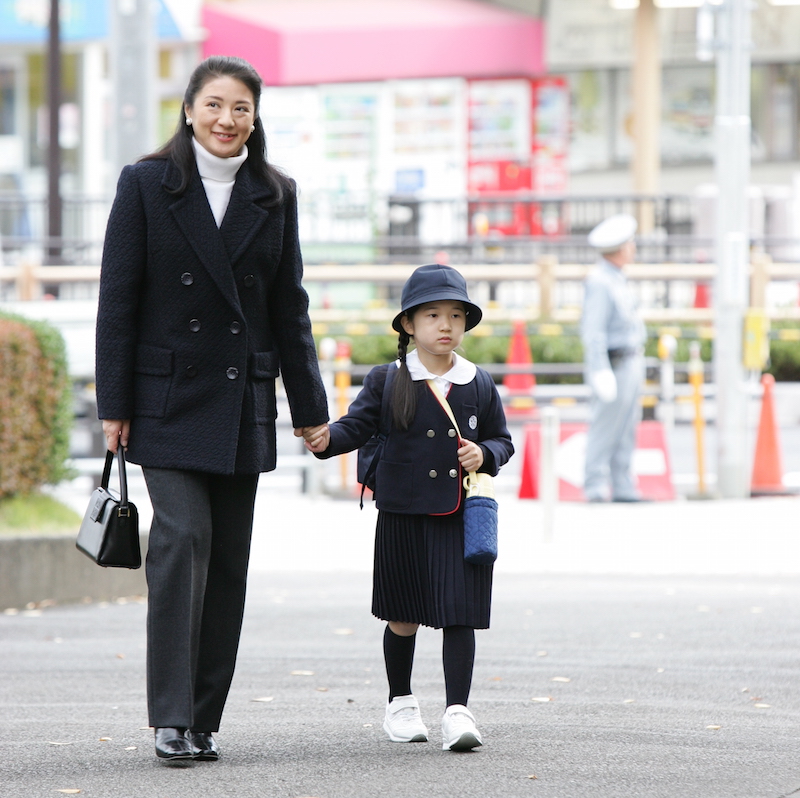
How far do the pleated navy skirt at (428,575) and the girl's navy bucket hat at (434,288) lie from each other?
0.57m

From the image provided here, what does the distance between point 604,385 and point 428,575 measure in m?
6.63

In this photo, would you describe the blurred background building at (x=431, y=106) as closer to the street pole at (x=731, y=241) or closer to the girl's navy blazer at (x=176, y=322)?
the street pole at (x=731, y=241)

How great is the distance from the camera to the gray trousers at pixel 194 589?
13.9ft

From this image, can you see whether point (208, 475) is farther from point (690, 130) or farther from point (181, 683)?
point (690, 130)

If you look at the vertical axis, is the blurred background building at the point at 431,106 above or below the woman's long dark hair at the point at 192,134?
above

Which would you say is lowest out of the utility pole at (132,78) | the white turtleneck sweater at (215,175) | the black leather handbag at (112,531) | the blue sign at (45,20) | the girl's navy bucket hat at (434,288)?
the black leather handbag at (112,531)

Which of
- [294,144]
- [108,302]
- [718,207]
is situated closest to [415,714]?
[108,302]

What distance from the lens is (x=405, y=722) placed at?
4.62 meters

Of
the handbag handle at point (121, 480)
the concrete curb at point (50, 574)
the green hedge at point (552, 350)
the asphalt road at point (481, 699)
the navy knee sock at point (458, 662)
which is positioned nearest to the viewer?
the asphalt road at point (481, 699)

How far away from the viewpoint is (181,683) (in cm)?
423

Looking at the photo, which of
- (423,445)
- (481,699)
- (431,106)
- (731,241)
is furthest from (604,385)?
(431,106)

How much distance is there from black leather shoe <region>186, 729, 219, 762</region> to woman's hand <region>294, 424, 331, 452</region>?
32.8 inches

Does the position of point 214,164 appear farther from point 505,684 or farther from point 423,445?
point 505,684

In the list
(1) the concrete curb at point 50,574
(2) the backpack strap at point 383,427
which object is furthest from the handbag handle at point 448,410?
(1) the concrete curb at point 50,574
